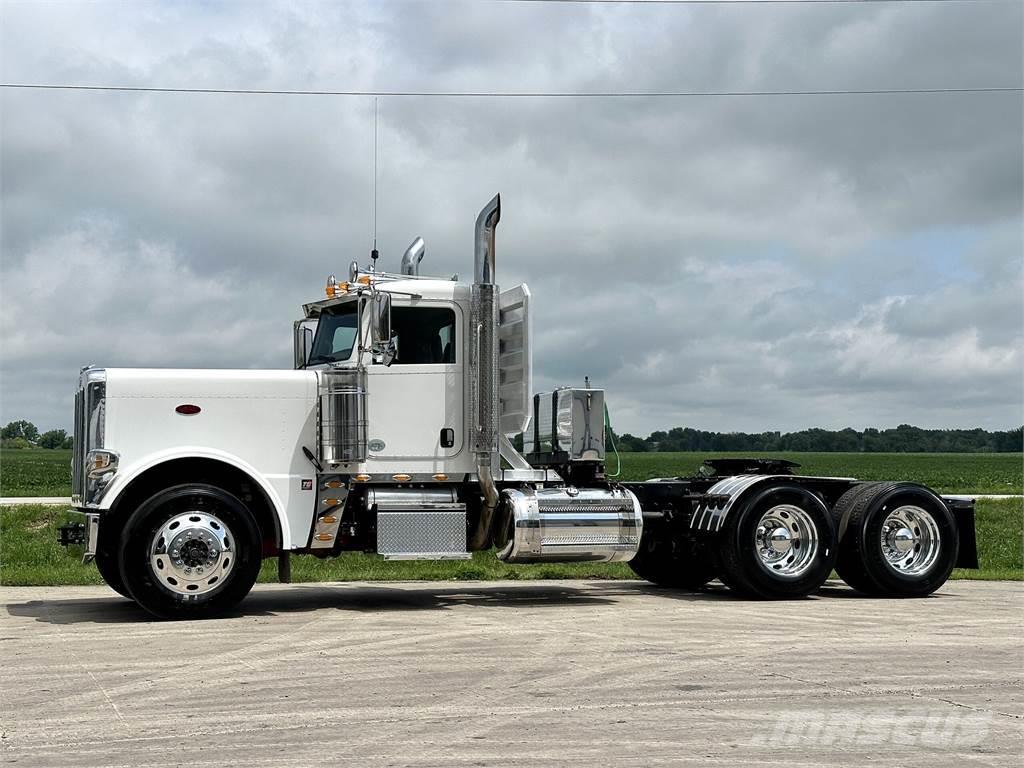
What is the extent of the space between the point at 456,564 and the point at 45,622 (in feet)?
24.4

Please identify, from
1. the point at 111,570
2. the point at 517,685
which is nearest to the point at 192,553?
the point at 111,570

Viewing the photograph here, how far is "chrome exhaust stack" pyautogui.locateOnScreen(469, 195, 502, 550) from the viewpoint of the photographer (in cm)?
1268

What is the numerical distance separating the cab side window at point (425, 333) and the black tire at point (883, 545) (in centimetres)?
454

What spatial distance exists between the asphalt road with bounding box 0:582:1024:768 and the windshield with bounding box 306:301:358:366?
2.45 meters

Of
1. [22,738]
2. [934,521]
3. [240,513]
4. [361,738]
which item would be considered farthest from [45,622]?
[934,521]

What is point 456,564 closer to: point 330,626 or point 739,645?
point 330,626

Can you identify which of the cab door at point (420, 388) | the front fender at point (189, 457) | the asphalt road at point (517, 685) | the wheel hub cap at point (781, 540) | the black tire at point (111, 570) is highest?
the cab door at point (420, 388)

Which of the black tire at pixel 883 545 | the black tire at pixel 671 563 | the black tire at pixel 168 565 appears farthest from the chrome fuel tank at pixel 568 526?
the black tire at pixel 168 565

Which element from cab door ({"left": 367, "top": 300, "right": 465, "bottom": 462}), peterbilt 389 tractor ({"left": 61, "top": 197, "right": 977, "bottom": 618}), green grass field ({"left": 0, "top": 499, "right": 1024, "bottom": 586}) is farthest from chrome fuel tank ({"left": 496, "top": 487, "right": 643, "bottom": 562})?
green grass field ({"left": 0, "top": 499, "right": 1024, "bottom": 586})

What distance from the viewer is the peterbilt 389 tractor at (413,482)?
11.7 meters

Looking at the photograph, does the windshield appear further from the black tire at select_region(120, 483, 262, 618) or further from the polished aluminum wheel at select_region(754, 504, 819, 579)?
the polished aluminum wheel at select_region(754, 504, 819, 579)

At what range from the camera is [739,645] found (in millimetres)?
9977

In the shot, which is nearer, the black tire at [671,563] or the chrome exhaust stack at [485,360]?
the chrome exhaust stack at [485,360]

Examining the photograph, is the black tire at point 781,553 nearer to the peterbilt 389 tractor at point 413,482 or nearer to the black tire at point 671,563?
the peterbilt 389 tractor at point 413,482
